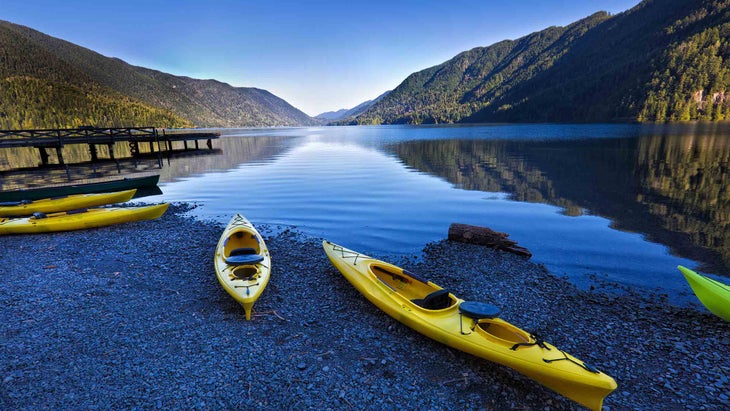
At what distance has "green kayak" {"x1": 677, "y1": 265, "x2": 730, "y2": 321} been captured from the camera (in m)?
7.92

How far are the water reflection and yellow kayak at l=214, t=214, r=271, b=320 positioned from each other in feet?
51.9

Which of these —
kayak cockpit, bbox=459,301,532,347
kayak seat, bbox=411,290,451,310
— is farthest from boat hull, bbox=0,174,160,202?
kayak cockpit, bbox=459,301,532,347

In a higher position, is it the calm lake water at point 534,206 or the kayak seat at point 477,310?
the kayak seat at point 477,310

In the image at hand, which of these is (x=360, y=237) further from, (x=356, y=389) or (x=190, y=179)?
(x=190, y=179)

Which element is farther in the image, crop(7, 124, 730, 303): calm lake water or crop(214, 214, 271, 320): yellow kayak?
crop(7, 124, 730, 303): calm lake water

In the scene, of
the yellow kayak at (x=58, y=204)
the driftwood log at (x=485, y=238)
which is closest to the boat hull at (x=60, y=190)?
the yellow kayak at (x=58, y=204)

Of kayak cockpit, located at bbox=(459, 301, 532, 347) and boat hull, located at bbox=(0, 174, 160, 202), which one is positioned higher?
boat hull, located at bbox=(0, 174, 160, 202)

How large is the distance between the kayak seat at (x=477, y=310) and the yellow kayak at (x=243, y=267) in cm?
502

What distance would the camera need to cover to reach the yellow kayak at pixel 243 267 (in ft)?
26.6

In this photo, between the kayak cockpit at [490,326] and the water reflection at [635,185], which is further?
the water reflection at [635,185]

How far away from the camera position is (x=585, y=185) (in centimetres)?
2592

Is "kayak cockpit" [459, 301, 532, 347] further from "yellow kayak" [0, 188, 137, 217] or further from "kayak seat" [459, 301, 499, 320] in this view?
"yellow kayak" [0, 188, 137, 217]

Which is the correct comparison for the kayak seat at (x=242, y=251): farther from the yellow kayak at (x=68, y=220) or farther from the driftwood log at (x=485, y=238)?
the yellow kayak at (x=68, y=220)

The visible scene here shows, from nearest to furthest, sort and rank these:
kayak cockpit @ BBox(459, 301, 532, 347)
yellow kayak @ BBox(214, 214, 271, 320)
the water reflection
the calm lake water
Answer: kayak cockpit @ BBox(459, 301, 532, 347)
yellow kayak @ BBox(214, 214, 271, 320)
the calm lake water
the water reflection
